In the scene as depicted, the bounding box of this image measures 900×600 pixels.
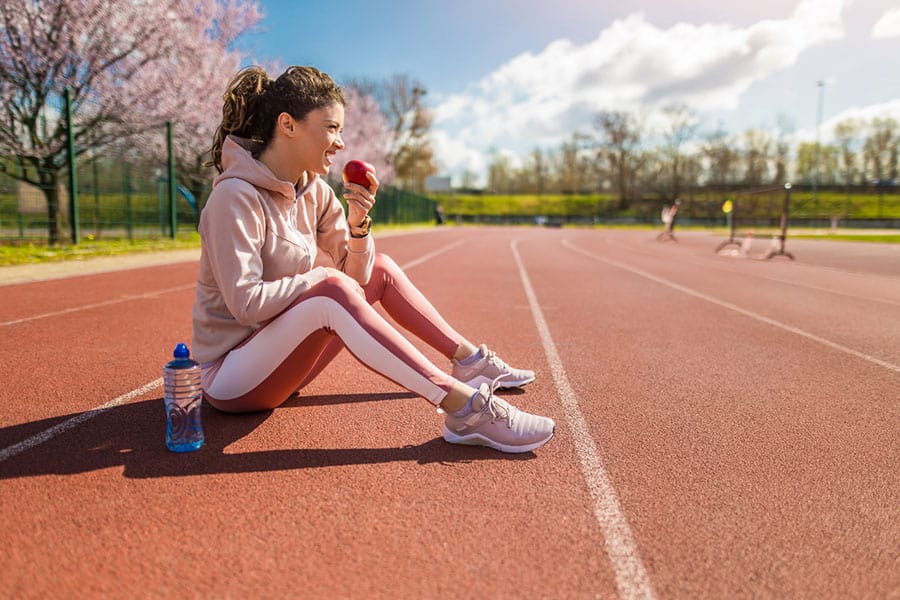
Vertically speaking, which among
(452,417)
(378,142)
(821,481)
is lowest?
(821,481)

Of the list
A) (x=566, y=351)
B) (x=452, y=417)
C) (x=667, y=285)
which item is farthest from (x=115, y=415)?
(x=667, y=285)

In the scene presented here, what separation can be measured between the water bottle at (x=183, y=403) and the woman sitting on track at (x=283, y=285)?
12 cm

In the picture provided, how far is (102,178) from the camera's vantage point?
50.0 feet

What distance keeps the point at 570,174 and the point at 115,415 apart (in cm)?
9211

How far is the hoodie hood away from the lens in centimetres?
254

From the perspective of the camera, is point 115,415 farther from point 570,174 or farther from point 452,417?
point 570,174

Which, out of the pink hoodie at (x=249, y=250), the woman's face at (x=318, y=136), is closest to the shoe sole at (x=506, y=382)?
the pink hoodie at (x=249, y=250)

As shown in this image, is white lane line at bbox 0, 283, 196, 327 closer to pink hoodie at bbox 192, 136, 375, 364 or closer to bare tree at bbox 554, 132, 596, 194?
pink hoodie at bbox 192, 136, 375, 364

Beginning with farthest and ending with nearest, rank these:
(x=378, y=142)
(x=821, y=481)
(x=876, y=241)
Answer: (x=378, y=142) → (x=876, y=241) → (x=821, y=481)

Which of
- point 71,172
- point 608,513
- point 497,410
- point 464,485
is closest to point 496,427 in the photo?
point 497,410

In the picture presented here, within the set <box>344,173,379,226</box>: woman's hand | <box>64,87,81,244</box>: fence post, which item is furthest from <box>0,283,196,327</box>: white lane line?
<box>64,87,81,244</box>: fence post

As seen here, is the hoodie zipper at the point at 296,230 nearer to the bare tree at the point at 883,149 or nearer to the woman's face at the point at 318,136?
the woman's face at the point at 318,136

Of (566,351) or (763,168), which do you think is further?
(763,168)

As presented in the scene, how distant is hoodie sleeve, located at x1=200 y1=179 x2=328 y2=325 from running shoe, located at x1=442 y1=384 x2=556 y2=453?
3.17ft
